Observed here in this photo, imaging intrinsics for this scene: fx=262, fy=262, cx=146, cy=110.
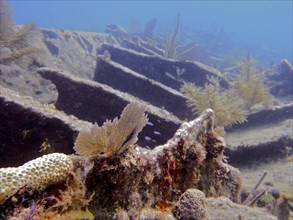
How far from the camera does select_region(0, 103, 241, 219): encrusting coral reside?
2.26 metres

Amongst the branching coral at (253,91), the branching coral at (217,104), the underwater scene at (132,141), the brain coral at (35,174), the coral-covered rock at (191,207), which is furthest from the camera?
the branching coral at (253,91)

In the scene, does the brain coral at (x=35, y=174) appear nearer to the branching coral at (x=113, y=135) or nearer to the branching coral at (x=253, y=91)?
A: the branching coral at (x=113, y=135)

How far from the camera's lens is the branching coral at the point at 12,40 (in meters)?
8.06

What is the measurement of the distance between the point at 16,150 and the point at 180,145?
2738 mm

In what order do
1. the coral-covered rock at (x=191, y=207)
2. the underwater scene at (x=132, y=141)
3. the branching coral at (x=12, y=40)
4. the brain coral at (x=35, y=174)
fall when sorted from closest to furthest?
the brain coral at (x=35, y=174) < the underwater scene at (x=132, y=141) < the coral-covered rock at (x=191, y=207) < the branching coral at (x=12, y=40)

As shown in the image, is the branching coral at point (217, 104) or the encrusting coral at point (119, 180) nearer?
the encrusting coral at point (119, 180)

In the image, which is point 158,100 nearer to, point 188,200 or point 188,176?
point 188,176

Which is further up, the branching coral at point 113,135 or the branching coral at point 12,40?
the branching coral at point 113,135

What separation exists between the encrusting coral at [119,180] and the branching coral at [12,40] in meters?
6.48

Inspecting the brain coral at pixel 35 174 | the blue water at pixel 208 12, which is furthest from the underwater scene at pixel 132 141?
the blue water at pixel 208 12

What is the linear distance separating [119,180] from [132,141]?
0.40m

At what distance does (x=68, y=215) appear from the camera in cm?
218

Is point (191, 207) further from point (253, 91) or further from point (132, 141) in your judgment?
point (253, 91)

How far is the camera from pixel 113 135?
258cm
